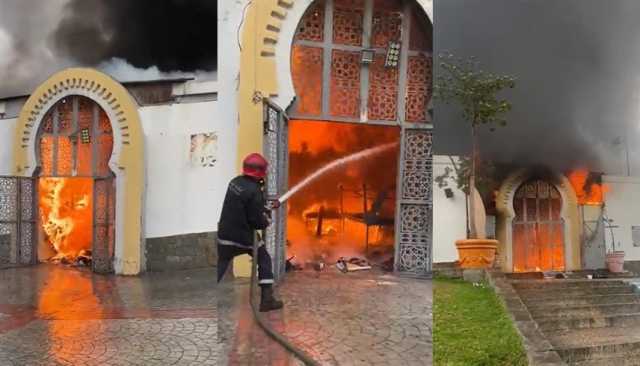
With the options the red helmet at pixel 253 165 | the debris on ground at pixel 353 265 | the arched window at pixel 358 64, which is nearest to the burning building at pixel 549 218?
the red helmet at pixel 253 165

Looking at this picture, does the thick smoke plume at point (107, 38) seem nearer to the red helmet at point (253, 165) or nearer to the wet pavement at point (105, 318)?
the red helmet at point (253, 165)

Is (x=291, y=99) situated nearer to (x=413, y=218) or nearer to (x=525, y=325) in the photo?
(x=413, y=218)

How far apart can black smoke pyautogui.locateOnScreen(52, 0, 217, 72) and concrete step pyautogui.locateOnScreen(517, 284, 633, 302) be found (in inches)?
53.0

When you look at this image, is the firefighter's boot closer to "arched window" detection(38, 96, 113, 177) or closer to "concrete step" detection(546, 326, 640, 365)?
"arched window" detection(38, 96, 113, 177)

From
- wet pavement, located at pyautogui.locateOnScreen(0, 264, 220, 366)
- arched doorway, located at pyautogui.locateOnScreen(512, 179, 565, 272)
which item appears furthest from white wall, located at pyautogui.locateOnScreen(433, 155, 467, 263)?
wet pavement, located at pyautogui.locateOnScreen(0, 264, 220, 366)

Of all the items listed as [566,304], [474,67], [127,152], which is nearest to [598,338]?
[566,304]

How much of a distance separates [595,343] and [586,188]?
33 centimetres

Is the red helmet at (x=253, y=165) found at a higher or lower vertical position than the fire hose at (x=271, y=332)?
higher

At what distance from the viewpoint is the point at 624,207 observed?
1.06 metres

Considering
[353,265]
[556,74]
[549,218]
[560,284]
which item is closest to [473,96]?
[556,74]

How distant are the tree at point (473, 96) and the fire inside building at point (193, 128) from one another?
0.66 metres

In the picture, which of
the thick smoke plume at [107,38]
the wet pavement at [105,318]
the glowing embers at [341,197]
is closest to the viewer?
the wet pavement at [105,318]

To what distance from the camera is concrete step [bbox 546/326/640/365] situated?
1.00 metres

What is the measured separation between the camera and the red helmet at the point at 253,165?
1.67 metres
